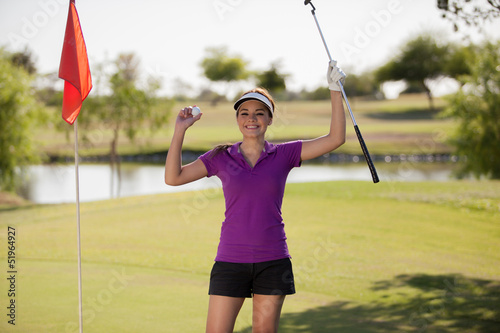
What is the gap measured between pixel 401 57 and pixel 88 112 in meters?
60.5

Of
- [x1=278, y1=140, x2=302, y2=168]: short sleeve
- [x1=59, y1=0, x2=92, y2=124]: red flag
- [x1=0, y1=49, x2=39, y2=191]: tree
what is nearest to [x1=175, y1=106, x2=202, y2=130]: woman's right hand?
[x1=278, y1=140, x2=302, y2=168]: short sleeve

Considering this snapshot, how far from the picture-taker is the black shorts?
329 cm

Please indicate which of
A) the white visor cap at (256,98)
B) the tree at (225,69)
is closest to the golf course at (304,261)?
the white visor cap at (256,98)

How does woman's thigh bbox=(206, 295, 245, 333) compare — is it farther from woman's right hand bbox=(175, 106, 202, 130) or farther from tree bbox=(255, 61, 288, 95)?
tree bbox=(255, 61, 288, 95)

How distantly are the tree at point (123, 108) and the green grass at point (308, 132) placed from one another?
0.66m

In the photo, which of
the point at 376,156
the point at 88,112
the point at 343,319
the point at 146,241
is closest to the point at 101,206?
the point at 146,241

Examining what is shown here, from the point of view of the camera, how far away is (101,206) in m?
15.0

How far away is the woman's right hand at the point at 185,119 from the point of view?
344cm

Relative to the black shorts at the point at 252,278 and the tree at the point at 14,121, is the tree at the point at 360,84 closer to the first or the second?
the tree at the point at 14,121

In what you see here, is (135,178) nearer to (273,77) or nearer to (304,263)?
(304,263)

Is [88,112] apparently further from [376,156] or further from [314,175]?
[376,156]

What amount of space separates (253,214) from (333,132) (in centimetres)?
75

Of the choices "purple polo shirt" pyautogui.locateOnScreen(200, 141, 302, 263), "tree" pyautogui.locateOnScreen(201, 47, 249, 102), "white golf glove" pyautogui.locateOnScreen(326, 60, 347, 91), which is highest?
"tree" pyautogui.locateOnScreen(201, 47, 249, 102)

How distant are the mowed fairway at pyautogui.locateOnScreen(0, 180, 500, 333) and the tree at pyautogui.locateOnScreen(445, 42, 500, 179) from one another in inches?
511
